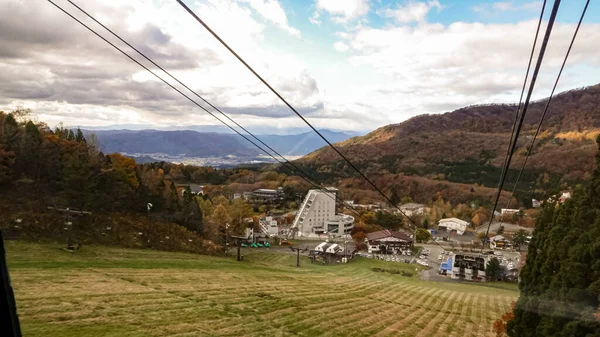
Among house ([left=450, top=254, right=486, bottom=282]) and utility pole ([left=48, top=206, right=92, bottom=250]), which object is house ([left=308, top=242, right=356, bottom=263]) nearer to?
house ([left=450, top=254, right=486, bottom=282])

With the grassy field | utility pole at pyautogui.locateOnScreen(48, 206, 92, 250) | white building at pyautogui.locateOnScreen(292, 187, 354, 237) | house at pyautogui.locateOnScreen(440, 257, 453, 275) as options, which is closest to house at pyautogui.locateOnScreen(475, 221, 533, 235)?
white building at pyautogui.locateOnScreen(292, 187, 354, 237)

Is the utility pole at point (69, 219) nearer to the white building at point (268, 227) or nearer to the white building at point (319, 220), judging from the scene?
the white building at point (268, 227)

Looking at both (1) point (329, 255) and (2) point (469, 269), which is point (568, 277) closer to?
(1) point (329, 255)

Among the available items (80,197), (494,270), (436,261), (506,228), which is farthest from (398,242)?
(80,197)

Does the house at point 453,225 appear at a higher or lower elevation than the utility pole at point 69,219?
lower

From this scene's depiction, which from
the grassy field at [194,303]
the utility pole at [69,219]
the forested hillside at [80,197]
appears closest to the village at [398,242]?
the forested hillside at [80,197]
